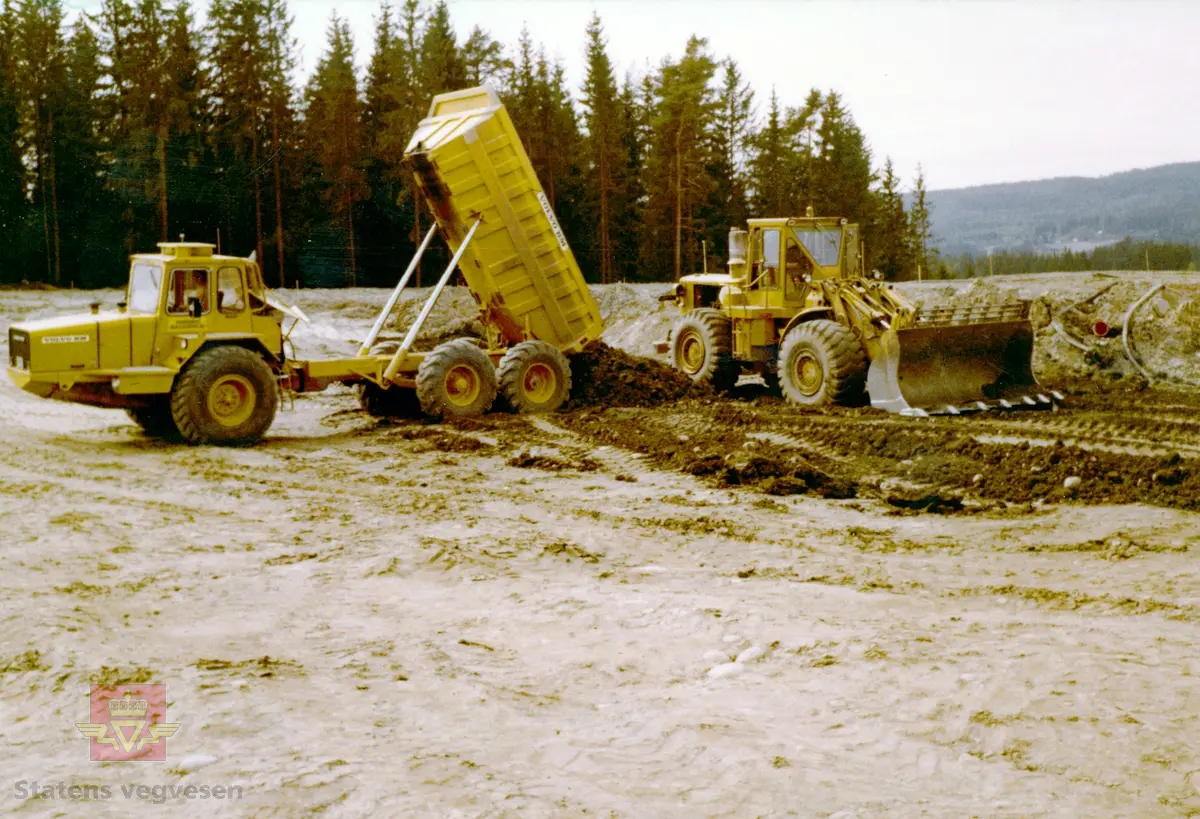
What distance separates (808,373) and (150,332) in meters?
7.48

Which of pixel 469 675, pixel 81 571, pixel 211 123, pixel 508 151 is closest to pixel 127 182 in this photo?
pixel 211 123

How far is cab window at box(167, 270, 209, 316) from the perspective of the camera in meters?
11.5

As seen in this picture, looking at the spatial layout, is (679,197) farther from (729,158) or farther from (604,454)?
(604,454)

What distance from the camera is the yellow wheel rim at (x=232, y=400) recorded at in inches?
458

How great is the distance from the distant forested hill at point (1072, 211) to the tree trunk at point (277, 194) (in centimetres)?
8987

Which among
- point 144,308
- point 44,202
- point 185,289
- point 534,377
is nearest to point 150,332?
point 144,308

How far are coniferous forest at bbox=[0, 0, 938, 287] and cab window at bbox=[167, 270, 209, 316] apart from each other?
2148cm

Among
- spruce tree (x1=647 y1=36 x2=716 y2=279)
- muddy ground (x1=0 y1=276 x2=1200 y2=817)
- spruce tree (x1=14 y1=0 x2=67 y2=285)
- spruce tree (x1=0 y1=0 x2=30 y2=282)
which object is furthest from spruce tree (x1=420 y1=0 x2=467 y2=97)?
muddy ground (x1=0 y1=276 x2=1200 y2=817)

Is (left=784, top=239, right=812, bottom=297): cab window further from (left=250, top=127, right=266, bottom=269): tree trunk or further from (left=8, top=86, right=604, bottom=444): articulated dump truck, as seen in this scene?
(left=250, top=127, right=266, bottom=269): tree trunk

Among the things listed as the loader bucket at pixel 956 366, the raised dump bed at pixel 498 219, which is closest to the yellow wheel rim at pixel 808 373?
the loader bucket at pixel 956 366

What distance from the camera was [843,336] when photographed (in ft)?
43.2

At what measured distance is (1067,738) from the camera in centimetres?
423

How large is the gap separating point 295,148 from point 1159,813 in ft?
117

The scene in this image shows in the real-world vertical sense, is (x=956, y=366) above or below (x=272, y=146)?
below
